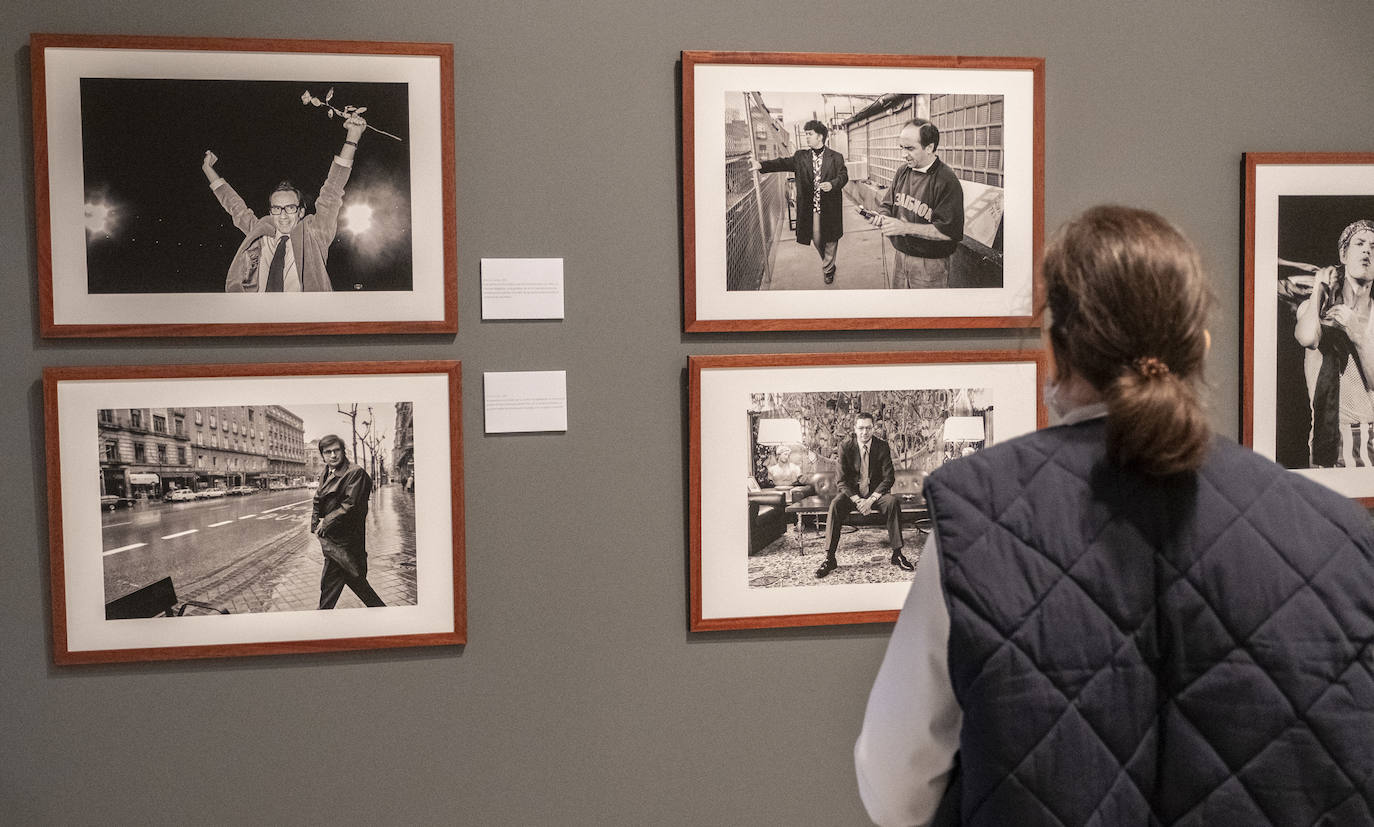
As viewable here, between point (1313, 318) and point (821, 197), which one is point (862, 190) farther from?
point (1313, 318)

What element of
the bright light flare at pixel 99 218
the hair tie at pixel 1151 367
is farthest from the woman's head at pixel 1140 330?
the bright light flare at pixel 99 218

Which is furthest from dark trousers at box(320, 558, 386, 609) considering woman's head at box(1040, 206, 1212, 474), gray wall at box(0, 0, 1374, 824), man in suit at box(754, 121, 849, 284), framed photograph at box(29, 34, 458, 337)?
woman's head at box(1040, 206, 1212, 474)

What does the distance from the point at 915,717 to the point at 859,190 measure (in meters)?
1.30

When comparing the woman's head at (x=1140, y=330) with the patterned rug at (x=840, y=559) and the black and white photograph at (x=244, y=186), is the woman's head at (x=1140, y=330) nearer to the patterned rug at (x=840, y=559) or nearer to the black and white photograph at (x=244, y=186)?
the patterned rug at (x=840, y=559)

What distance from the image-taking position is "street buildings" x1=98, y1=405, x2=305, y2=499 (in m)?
1.86

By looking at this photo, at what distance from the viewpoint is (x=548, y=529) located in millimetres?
1966

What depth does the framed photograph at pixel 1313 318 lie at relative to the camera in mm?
2148

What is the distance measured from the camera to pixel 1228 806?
95cm

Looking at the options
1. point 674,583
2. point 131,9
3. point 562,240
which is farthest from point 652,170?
point 131,9

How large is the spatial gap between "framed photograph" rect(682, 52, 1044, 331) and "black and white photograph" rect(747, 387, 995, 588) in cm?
18

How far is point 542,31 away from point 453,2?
19 cm

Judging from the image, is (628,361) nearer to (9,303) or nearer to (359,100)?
(359,100)

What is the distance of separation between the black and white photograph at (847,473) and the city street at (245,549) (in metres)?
0.76

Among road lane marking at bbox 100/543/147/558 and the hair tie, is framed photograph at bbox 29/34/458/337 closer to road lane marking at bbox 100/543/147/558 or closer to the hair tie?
road lane marking at bbox 100/543/147/558
